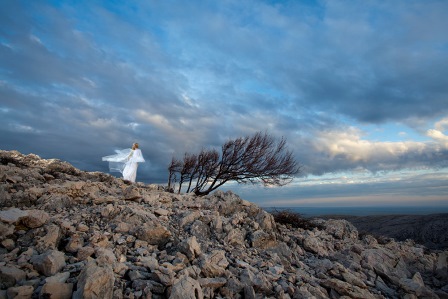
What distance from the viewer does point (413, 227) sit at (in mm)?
14922

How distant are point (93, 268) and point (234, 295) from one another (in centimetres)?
191

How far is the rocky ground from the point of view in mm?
3570

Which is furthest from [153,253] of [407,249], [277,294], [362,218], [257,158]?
[362,218]

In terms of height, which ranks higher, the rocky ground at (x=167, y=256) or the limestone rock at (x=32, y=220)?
the limestone rock at (x=32, y=220)

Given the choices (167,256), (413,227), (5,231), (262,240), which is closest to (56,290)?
(167,256)

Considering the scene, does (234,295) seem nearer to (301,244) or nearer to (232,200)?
(301,244)

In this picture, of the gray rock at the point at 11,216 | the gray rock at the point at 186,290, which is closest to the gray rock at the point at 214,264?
the gray rock at the point at 186,290

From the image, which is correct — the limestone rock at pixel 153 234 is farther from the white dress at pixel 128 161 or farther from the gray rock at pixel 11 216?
the white dress at pixel 128 161

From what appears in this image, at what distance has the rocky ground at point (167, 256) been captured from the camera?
3570mm

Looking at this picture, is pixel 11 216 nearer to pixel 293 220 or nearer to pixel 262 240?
pixel 262 240

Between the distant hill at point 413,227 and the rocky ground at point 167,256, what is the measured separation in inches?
197

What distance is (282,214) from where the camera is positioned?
34.8 ft

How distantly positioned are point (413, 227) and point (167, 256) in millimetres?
14821

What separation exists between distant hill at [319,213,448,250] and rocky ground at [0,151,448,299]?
16.4ft
